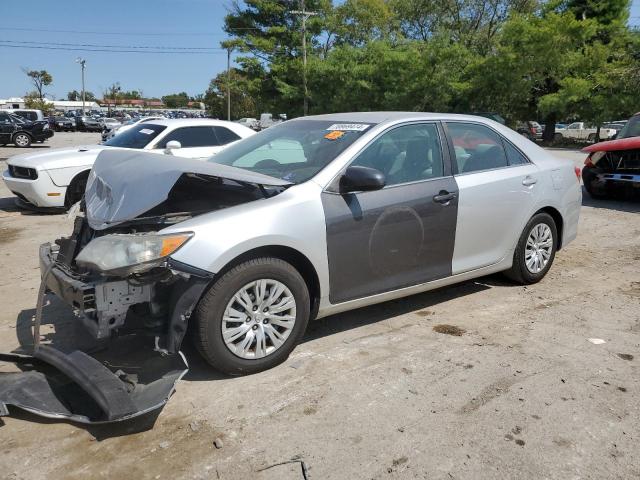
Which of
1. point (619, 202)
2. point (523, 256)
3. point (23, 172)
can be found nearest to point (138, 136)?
point (23, 172)

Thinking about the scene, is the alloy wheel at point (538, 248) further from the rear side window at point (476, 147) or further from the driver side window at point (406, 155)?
the driver side window at point (406, 155)

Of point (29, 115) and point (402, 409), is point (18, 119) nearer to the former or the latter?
point (29, 115)

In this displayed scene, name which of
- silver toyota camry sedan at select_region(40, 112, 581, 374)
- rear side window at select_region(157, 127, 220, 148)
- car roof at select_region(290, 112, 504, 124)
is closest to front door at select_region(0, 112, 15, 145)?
rear side window at select_region(157, 127, 220, 148)

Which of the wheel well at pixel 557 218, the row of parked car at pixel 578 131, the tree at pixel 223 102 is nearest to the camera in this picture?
the wheel well at pixel 557 218

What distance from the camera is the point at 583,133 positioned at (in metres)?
36.2

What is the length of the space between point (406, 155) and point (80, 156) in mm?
6044

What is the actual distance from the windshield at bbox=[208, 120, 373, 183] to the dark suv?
25.0 metres

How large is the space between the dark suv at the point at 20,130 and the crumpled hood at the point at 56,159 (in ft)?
64.3

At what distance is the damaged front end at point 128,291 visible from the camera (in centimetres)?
296

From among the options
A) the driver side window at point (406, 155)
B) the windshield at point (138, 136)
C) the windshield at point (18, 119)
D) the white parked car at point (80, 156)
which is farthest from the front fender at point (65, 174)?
the windshield at point (18, 119)

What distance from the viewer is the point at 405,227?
406cm

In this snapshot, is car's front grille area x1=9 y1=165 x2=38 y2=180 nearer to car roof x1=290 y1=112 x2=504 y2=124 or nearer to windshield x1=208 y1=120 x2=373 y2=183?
windshield x1=208 y1=120 x2=373 y2=183

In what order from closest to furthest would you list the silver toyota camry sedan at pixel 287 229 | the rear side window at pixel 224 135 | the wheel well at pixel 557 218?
the silver toyota camry sedan at pixel 287 229 → the wheel well at pixel 557 218 → the rear side window at pixel 224 135

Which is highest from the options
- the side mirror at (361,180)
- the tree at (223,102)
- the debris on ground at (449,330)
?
the tree at (223,102)
